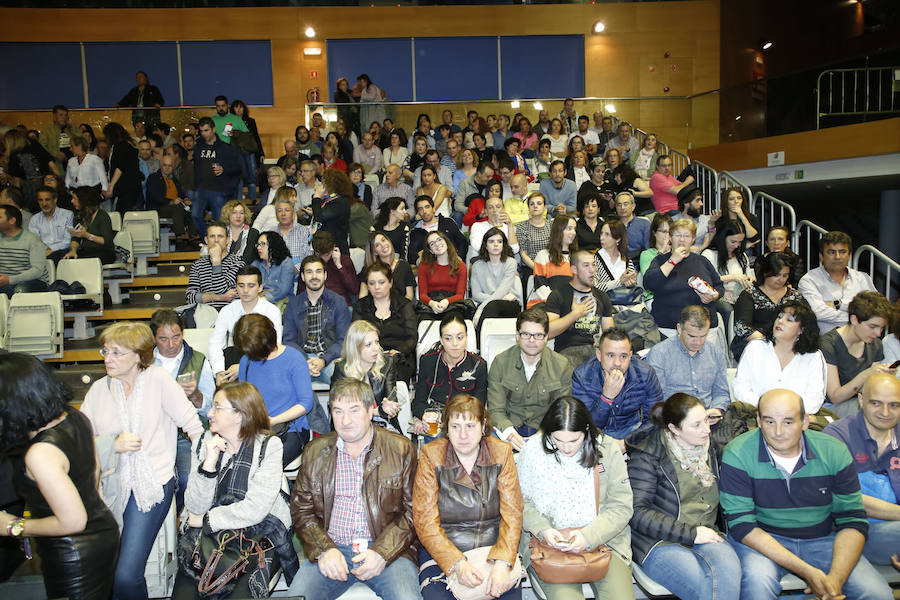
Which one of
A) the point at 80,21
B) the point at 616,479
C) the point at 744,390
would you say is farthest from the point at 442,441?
the point at 80,21

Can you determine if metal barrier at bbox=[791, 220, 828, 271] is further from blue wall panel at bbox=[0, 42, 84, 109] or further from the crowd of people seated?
blue wall panel at bbox=[0, 42, 84, 109]

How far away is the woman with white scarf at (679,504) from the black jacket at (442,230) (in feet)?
12.2

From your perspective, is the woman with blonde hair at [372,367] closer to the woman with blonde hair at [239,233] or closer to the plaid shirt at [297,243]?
the woman with blonde hair at [239,233]

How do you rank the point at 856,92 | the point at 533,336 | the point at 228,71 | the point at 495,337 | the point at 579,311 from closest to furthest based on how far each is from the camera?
the point at 533,336
the point at 579,311
the point at 495,337
the point at 856,92
the point at 228,71

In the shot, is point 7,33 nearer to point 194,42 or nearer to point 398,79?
point 194,42

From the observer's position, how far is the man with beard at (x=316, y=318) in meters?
4.83

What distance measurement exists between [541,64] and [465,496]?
12.6 metres

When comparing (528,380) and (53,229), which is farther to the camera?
(53,229)

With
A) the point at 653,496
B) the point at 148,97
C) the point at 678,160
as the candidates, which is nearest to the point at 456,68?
the point at 678,160

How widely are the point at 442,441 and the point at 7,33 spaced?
14.4 meters

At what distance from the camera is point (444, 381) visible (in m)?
4.08

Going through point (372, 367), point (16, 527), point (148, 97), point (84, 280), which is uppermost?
point (148, 97)

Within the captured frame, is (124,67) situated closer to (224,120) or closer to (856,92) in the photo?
(224,120)

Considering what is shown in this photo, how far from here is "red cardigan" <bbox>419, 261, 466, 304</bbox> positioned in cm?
565
